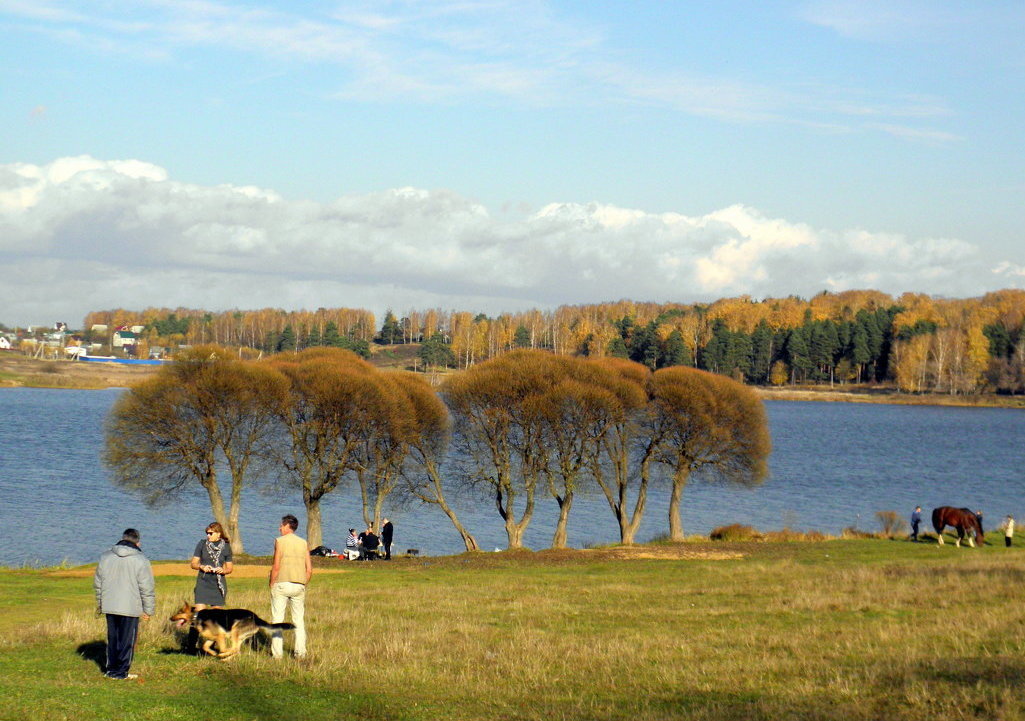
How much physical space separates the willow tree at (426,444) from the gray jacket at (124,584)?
34.2 metres

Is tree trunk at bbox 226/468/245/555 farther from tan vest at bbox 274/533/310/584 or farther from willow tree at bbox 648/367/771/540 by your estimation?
tan vest at bbox 274/533/310/584

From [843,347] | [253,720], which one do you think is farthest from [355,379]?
[843,347]

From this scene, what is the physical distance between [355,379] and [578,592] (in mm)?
22305

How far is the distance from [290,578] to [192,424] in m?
30.4

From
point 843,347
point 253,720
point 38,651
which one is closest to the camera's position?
point 253,720

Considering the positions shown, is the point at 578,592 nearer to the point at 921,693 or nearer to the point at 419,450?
the point at 921,693

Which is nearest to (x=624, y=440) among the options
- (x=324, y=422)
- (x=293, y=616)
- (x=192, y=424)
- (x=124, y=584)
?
(x=324, y=422)

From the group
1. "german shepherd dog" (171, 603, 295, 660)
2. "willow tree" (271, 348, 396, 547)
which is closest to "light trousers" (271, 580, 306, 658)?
"german shepherd dog" (171, 603, 295, 660)

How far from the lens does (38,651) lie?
1614cm

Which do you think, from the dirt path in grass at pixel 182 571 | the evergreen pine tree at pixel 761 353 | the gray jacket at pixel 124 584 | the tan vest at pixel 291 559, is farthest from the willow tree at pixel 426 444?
the evergreen pine tree at pixel 761 353

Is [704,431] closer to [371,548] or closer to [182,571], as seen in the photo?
[371,548]

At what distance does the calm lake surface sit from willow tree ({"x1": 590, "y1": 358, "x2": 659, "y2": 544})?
342 cm

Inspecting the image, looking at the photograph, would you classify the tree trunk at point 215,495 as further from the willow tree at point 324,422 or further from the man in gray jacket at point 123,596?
the man in gray jacket at point 123,596

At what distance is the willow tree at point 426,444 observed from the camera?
160ft
